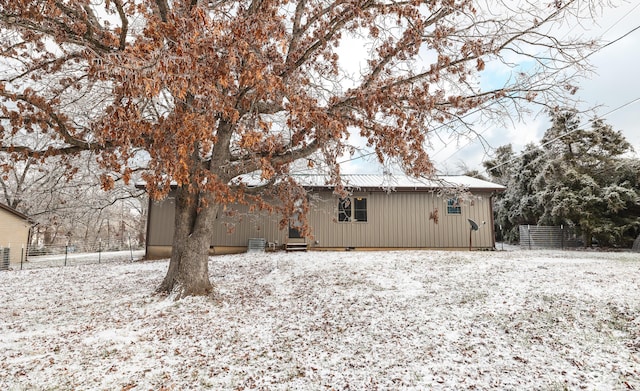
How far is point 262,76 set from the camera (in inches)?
176

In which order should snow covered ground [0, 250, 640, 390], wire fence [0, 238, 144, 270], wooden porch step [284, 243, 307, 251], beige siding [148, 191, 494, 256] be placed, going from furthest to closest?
1. beige siding [148, 191, 494, 256]
2. wire fence [0, 238, 144, 270]
3. wooden porch step [284, 243, 307, 251]
4. snow covered ground [0, 250, 640, 390]

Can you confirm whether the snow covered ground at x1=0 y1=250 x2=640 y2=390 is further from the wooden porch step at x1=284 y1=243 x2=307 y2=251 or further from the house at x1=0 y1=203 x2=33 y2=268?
the house at x1=0 y1=203 x2=33 y2=268

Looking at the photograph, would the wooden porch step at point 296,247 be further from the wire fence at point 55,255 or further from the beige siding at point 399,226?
the wire fence at point 55,255

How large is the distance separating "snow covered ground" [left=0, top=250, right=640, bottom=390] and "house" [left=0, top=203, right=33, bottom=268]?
10.9 m

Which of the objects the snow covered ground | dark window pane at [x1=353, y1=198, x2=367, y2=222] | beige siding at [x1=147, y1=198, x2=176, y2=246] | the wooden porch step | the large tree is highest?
the large tree

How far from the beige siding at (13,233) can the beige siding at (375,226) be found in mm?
8465

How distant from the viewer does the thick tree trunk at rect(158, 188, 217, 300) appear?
267 inches

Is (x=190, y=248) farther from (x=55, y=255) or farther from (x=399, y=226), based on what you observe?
(x=55, y=255)

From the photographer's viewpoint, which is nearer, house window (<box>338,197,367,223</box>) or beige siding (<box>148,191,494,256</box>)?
beige siding (<box>148,191,494,256</box>)

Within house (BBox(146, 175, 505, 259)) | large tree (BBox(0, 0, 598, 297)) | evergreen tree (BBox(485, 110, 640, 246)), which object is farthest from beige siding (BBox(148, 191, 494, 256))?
large tree (BBox(0, 0, 598, 297))

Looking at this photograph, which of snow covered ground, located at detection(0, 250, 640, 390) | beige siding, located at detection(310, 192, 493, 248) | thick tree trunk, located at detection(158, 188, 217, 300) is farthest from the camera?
beige siding, located at detection(310, 192, 493, 248)

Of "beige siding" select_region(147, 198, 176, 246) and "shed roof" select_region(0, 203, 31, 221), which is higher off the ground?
"shed roof" select_region(0, 203, 31, 221)

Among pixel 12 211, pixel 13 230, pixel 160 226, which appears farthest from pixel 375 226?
pixel 13 230

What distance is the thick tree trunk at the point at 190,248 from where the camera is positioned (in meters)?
6.79
